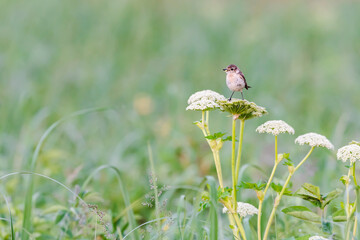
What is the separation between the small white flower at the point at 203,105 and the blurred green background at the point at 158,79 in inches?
66.2

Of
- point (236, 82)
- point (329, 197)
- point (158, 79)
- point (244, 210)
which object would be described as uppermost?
A: point (158, 79)

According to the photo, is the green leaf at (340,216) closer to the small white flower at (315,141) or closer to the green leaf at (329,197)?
the green leaf at (329,197)

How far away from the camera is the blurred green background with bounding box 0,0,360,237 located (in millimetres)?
4105

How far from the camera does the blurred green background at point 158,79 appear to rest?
4105mm

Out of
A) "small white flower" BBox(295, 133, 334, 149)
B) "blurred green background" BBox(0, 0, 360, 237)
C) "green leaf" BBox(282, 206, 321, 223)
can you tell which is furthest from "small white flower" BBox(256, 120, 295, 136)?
"blurred green background" BBox(0, 0, 360, 237)

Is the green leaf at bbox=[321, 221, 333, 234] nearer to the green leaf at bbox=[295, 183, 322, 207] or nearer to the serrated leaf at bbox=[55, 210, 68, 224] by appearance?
the green leaf at bbox=[295, 183, 322, 207]

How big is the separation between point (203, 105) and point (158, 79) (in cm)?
514

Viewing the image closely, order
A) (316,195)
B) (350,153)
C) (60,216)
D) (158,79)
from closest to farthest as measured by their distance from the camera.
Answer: (350,153), (316,195), (60,216), (158,79)

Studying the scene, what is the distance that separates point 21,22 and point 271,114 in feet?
13.5

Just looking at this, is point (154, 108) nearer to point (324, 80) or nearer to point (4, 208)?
point (324, 80)

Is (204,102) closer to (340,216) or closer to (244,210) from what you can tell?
(244,210)

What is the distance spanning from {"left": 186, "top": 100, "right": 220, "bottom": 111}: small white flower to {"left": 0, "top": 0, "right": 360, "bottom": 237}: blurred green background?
168 centimetres

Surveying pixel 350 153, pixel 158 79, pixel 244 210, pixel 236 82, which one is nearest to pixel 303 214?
pixel 244 210

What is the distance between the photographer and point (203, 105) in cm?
157
